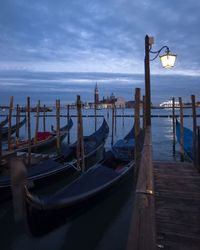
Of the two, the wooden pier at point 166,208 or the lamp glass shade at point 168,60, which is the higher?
the lamp glass shade at point 168,60

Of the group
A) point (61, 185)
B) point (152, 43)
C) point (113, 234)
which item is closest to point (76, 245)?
point (113, 234)

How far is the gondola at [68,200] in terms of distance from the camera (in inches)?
164

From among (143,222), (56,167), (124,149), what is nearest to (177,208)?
(143,222)

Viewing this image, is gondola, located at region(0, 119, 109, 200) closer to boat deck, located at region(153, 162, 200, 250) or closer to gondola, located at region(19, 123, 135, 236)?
gondola, located at region(19, 123, 135, 236)

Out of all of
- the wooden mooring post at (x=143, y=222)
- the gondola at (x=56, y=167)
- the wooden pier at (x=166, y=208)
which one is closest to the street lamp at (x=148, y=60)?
the wooden pier at (x=166, y=208)

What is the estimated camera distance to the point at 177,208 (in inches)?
160

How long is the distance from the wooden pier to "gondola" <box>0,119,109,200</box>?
283cm

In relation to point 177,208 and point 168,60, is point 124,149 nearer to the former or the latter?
point 168,60


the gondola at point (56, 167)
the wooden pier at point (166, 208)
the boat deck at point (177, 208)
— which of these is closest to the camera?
the wooden pier at point (166, 208)

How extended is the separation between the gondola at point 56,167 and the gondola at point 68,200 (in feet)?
3.81

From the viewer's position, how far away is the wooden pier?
1579 millimetres

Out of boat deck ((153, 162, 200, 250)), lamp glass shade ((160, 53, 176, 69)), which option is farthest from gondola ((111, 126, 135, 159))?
lamp glass shade ((160, 53, 176, 69))

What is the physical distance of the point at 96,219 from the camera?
246 inches

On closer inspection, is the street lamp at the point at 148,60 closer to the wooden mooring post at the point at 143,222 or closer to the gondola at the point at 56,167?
the gondola at the point at 56,167
